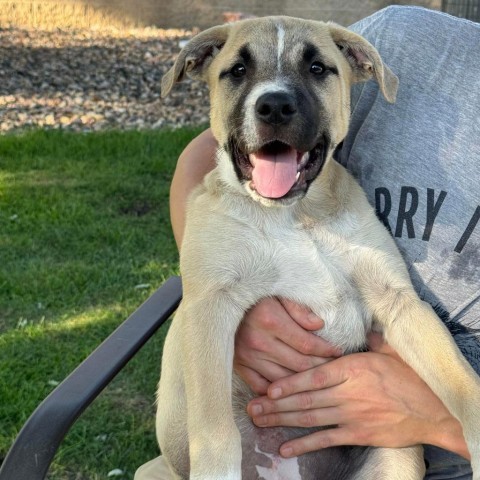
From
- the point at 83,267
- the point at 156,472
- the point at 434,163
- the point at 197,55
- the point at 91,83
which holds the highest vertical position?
the point at 197,55

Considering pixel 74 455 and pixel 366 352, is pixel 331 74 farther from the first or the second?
pixel 74 455

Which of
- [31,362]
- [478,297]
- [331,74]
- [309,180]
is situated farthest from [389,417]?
[31,362]

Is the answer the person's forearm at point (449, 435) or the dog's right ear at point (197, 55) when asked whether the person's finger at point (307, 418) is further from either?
the dog's right ear at point (197, 55)

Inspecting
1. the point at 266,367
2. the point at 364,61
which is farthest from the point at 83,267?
the point at 364,61

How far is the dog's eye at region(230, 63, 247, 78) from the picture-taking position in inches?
96.4

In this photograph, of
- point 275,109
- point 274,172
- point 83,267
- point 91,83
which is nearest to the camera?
point 275,109

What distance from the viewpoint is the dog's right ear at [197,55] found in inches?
99.3

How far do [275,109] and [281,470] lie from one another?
0.98 m

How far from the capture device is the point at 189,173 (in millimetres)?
2918

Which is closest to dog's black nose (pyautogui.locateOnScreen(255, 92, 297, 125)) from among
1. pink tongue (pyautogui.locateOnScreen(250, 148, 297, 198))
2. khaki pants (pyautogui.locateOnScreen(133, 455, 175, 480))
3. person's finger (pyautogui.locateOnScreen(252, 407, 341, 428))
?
pink tongue (pyautogui.locateOnScreen(250, 148, 297, 198))

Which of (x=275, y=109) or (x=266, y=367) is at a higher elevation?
(x=275, y=109)

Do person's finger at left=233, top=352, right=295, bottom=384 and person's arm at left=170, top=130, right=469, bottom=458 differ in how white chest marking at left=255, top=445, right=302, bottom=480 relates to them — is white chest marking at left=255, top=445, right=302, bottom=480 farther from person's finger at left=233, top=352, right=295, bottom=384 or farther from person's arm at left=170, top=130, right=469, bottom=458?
person's finger at left=233, top=352, right=295, bottom=384

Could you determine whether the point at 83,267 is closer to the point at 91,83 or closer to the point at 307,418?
the point at 307,418

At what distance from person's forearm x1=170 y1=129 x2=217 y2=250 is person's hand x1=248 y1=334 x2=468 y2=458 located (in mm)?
679
